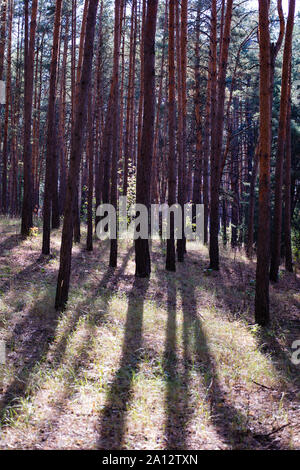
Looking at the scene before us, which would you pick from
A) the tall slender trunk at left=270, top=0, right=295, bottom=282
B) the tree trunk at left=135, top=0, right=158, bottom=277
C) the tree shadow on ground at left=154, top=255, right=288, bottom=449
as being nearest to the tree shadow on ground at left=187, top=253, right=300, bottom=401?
the tree shadow on ground at left=154, top=255, right=288, bottom=449

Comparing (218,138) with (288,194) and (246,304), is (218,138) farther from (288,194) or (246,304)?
(246,304)

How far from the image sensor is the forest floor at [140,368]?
178 inches

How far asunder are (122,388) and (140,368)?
25.3 inches

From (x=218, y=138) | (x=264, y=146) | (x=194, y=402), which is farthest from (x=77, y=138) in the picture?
(x=218, y=138)

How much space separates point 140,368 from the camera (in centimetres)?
597

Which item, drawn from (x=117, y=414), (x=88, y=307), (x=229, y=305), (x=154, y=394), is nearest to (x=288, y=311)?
(x=229, y=305)

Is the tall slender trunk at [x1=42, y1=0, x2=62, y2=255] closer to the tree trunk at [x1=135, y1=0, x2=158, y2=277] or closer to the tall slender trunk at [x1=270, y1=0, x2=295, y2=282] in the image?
the tree trunk at [x1=135, y1=0, x2=158, y2=277]

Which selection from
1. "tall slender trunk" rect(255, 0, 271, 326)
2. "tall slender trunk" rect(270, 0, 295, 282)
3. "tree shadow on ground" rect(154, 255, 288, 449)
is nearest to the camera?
"tree shadow on ground" rect(154, 255, 288, 449)

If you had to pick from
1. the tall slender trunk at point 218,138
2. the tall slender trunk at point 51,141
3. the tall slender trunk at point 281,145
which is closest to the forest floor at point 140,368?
the tall slender trunk at point 51,141

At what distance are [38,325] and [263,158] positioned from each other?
5.43m

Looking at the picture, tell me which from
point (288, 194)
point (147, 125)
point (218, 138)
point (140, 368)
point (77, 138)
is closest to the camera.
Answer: point (140, 368)

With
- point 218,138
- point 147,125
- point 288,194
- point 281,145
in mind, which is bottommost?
point 288,194

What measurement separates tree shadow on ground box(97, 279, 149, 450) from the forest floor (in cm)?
1

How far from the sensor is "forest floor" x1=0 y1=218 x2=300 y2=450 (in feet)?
14.8
